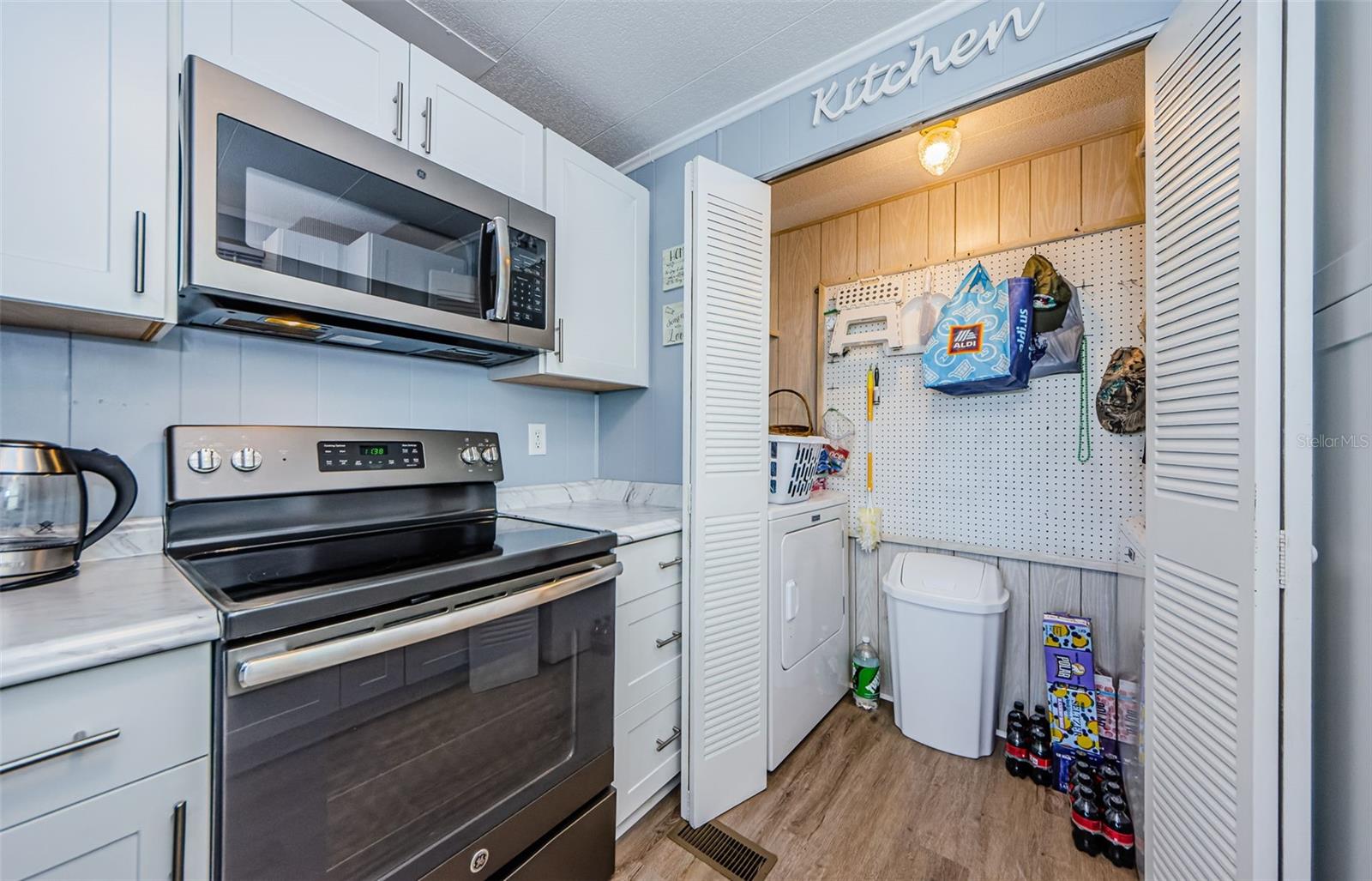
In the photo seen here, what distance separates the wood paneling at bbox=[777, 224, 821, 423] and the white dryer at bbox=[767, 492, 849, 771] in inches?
25.8

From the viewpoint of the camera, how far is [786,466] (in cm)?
196

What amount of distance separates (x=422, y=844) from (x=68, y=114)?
4.91ft

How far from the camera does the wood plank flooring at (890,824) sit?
1471 millimetres

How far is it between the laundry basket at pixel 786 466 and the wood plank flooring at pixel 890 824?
101 cm

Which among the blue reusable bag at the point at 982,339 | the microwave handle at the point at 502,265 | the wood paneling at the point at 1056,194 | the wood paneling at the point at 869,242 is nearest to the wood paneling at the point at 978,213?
the wood paneling at the point at 1056,194

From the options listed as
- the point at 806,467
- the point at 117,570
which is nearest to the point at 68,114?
the point at 117,570

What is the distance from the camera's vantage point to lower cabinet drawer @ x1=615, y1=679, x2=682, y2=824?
1.54 m

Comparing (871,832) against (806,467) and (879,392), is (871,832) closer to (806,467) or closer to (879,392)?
(806,467)

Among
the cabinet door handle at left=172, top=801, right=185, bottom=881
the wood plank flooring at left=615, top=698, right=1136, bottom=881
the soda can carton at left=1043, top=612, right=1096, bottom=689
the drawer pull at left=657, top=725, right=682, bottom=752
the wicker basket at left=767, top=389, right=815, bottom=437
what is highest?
the wicker basket at left=767, top=389, right=815, bottom=437

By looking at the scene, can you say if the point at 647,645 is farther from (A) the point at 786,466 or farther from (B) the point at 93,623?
(B) the point at 93,623

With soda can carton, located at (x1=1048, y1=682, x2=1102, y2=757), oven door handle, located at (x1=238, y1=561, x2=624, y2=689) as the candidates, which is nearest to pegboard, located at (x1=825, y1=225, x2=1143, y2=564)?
soda can carton, located at (x1=1048, y1=682, x2=1102, y2=757)

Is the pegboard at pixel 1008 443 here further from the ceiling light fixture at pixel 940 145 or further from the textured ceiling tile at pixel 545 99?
the textured ceiling tile at pixel 545 99

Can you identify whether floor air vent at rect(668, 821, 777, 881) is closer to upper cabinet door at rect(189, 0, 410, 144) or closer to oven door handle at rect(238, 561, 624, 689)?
oven door handle at rect(238, 561, 624, 689)

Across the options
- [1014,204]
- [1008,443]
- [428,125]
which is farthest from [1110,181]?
[428,125]
